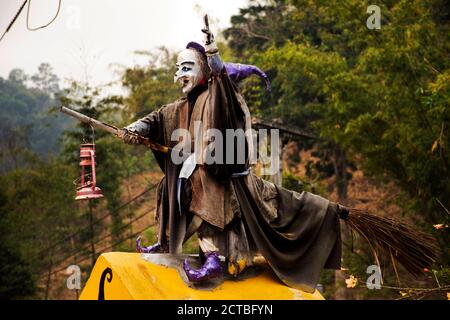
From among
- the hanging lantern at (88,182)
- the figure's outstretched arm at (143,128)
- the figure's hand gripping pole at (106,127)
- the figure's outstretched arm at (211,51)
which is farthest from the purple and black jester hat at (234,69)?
the hanging lantern at (88,182)

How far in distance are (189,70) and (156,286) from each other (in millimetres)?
1816

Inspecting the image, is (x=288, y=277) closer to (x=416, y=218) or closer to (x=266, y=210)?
(x=266, y=210)

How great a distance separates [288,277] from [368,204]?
19.2 metres

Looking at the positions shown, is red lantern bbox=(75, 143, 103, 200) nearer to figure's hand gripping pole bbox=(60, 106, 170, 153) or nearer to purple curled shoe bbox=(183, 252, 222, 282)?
figure's hand gripping pole bbox=(60, 106, 170, 153)

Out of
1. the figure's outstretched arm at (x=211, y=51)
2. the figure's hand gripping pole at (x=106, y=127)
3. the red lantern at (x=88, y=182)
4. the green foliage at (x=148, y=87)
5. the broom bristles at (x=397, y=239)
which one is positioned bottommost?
the broom bristles at (x=397, y=239)

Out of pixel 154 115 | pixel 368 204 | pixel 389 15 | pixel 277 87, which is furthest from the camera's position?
pixel 368 204

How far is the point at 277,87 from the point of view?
23594 millimetres

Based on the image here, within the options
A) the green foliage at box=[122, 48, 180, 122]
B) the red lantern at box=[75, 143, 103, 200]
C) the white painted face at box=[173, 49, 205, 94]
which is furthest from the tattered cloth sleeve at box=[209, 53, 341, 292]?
the green foliage at box=[122, 48, 180, 122]

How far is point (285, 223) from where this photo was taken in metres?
7.15

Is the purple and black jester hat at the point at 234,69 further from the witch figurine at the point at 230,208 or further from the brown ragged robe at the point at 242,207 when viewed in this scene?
the brown ragged robe at the point at 242,207

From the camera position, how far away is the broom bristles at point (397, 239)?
737 cm

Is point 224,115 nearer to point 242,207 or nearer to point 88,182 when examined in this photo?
point 242,207

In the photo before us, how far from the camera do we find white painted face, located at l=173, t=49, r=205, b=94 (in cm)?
715

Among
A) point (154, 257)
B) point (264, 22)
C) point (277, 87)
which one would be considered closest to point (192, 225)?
point (154, 257)
